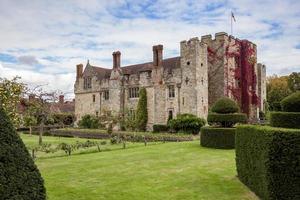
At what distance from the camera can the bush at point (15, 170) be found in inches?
202

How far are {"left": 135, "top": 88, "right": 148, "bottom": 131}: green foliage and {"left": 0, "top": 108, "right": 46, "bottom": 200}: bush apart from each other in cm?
3661

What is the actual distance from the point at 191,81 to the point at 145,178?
85.4 feet

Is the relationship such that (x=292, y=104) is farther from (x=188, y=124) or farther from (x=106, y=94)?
(x=106, y=94)

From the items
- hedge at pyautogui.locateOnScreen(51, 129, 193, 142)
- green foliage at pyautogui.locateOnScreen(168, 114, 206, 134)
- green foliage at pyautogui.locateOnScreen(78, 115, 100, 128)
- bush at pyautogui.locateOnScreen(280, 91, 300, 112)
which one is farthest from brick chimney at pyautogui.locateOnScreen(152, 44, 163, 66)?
bush at pyautogui.locateOnScreen(280, 91, 300, 112)

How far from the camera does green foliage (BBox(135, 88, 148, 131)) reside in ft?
139

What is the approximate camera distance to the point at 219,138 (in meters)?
22.4

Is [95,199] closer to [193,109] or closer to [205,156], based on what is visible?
[205,156]

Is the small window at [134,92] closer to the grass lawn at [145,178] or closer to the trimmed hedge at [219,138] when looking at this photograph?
the trimmed hedge at [219,138]

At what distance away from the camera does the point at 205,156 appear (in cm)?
1844

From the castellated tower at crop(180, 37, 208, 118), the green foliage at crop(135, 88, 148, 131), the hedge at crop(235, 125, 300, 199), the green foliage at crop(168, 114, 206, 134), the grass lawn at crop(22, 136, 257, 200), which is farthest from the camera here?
the green foliage at crop(135, 88, 148, 131)

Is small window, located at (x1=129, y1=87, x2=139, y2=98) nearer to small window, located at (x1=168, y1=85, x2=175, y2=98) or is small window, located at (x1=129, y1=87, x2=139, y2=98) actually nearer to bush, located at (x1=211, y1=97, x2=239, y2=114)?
small window, located at (x1=168, y1=85, x2=175, y2=98)

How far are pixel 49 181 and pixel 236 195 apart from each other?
603 centimetres

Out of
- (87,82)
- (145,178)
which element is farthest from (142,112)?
(145,178)

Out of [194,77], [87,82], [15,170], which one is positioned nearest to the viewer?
[15,170]
